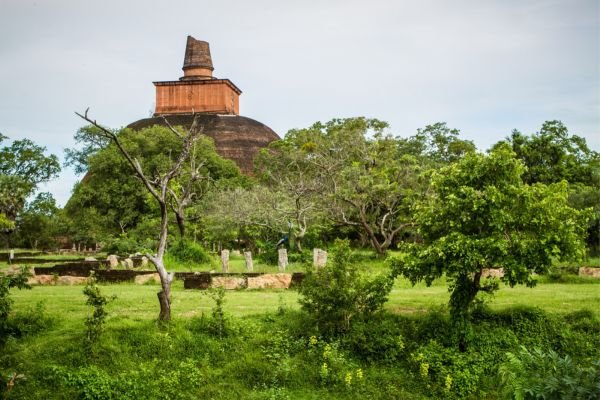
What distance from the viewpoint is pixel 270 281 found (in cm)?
1680

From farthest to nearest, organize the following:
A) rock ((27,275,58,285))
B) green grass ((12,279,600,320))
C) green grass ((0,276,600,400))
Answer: rock ((27,275,58,285)), green grass ((12,279,600,320)), green grass ((0,276,600,400))

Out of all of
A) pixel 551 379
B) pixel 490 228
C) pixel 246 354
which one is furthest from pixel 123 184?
pixel 551 379

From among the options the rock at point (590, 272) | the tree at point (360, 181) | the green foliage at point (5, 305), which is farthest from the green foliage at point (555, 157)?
the green foliage at point (5, 305)

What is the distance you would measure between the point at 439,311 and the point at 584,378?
18.6 ft

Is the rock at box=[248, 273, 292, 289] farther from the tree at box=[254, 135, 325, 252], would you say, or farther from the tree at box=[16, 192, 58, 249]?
the tree at box=[16, 192, 58, 249]

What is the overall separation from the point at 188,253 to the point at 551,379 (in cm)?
1557

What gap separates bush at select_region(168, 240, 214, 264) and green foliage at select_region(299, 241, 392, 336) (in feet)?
31.7

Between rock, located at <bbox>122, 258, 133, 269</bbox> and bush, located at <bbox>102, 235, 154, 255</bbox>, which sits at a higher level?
bush, located at <bbox>102, 235, 154, 255</bbox>

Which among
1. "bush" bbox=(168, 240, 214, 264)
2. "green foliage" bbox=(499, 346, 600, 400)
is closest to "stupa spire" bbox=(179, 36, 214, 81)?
"bush" bbox=(168, 240, 214, 264)

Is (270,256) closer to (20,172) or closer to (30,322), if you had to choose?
(30,322)

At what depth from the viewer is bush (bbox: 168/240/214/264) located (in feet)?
71.3

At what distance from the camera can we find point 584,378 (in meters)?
7.61

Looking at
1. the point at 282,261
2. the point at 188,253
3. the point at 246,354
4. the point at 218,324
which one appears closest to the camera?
the point at 246,354

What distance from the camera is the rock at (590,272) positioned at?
58.0 ft
